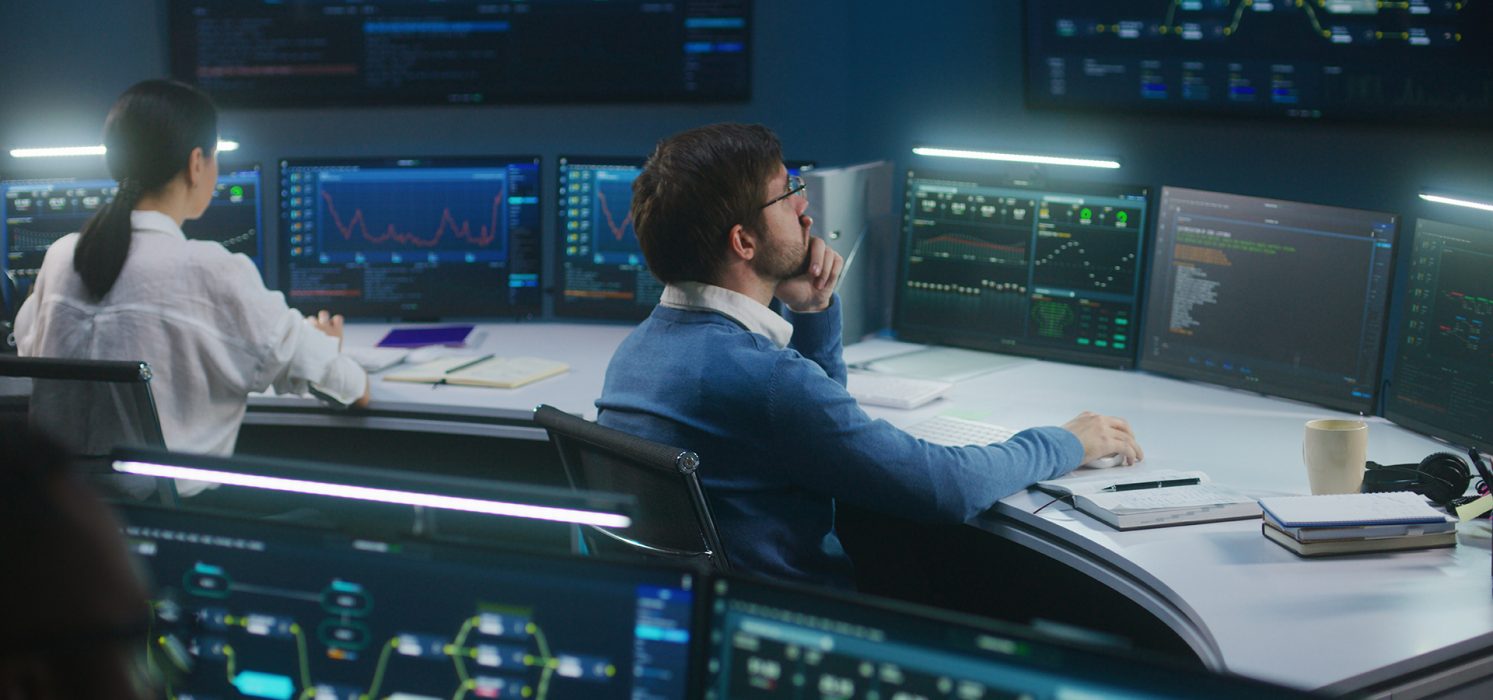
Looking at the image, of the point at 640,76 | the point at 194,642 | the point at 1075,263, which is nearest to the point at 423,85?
the point at 640,76

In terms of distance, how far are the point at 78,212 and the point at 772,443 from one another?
2.22 meters

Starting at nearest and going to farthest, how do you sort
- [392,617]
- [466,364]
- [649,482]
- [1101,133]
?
[392,617] → [649,482] → [466,364] → [1101,133]

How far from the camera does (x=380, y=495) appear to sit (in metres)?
1.16

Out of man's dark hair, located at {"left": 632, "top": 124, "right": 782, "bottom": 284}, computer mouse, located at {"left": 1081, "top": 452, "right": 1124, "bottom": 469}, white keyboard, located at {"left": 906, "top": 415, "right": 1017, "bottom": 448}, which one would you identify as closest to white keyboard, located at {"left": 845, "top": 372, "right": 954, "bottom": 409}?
white keyboard, located at {"left": 906, "top": 415, "right": 1017, "bottom": 448}

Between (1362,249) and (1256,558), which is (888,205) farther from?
(1256,558)

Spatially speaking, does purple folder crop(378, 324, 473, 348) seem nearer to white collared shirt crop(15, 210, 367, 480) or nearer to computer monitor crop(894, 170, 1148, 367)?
white collared shirt crop(15, 210, 367, 480)

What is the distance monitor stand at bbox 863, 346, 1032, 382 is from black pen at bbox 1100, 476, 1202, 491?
82 centimetres

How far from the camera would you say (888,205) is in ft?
11.7

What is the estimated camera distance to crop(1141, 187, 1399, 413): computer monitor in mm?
2719

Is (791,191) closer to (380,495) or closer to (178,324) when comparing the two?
(178,324)

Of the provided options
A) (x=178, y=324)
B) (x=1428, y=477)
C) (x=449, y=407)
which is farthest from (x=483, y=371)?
(x=1428, y=477)

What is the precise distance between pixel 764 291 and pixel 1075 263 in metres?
1.10

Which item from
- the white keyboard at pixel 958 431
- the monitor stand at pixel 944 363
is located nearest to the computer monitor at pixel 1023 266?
the monitor stand at pixel 944 363

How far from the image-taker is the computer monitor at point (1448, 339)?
8.03 feet
